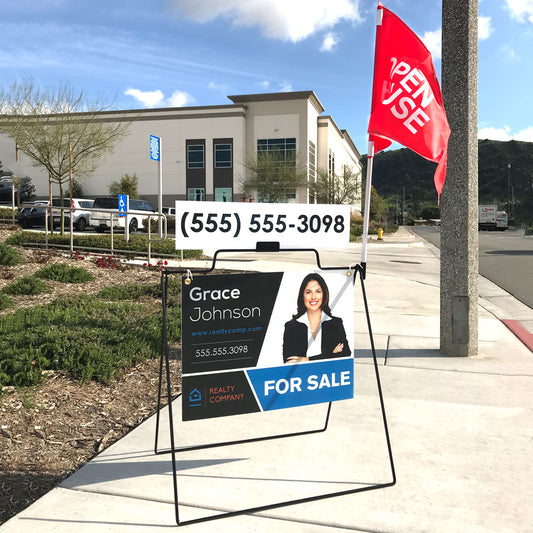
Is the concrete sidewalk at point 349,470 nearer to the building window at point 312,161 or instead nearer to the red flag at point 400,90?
the red flag at point 400,90

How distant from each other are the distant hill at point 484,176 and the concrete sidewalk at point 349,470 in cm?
14001

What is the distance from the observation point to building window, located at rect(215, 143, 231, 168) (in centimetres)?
5538

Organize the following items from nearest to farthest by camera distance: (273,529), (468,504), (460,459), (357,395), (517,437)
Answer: (273,529) → (468,504) → (460,459) → (517,437) → (357,395)

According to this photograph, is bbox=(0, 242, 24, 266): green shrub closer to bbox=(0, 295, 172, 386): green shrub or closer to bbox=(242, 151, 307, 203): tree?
bbox=(0, 295, 172, 386): green shrub

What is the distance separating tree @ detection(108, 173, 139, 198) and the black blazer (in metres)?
49.1

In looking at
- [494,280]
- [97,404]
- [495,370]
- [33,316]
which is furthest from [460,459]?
[494,280]

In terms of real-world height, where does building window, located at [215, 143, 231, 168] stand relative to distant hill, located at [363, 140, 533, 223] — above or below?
below

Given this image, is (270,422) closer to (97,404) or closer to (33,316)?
(97,404)

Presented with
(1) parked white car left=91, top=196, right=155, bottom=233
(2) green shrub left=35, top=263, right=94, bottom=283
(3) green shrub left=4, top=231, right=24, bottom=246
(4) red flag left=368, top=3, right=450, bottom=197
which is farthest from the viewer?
(1) parked white car left=91, top=196, right=155, bottom=233

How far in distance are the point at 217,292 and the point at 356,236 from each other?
1399 inches

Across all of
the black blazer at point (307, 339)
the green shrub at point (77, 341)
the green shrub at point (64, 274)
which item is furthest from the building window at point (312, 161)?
the black blazer at point (307, 339)

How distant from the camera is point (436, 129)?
14.3 feet

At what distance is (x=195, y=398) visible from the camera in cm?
323

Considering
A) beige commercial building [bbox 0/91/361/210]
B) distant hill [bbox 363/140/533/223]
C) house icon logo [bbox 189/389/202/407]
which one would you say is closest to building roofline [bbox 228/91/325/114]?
beige commercial building [bbox 0/91/361/210]
